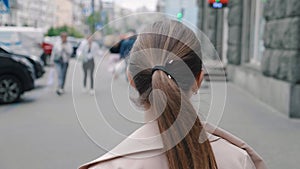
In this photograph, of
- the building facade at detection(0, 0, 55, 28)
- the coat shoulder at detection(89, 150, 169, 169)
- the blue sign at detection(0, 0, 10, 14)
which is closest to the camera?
the coat shoulder at detection(89, 150, 169, 169)

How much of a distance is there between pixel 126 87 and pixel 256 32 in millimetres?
13200

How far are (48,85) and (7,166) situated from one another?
36.1 ft

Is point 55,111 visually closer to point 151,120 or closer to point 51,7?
point 151,120

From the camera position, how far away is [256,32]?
1434 cm

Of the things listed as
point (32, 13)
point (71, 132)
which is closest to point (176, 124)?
point (71, 132)

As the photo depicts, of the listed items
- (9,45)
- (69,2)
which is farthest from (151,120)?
(69,2)

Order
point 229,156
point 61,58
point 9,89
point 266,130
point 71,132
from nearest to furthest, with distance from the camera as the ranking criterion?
point 229,156 < point 71,132 < point 266,130 < point 9,89 < point 61,58

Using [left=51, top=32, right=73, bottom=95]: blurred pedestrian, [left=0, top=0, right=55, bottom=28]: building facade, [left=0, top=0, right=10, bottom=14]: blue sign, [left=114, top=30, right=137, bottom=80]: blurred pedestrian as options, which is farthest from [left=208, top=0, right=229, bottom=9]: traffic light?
[left=0, top=0, right=55, bottom=28]: building facade

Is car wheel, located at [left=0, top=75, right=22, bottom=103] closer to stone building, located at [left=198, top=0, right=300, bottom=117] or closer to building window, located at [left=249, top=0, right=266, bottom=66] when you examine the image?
stone building, located at [left=198, top=0, right=300, bottom=117]

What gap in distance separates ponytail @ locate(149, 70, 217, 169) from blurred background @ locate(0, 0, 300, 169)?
0.19m

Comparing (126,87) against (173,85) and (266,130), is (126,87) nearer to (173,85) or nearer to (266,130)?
(173,85)

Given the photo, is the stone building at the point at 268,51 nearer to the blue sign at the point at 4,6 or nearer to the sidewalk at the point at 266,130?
the sidewalk at the point at 266,130

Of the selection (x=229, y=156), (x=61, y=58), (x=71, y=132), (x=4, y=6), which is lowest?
(x=71, y=132)

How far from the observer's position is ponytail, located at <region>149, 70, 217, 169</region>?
1.34 m
